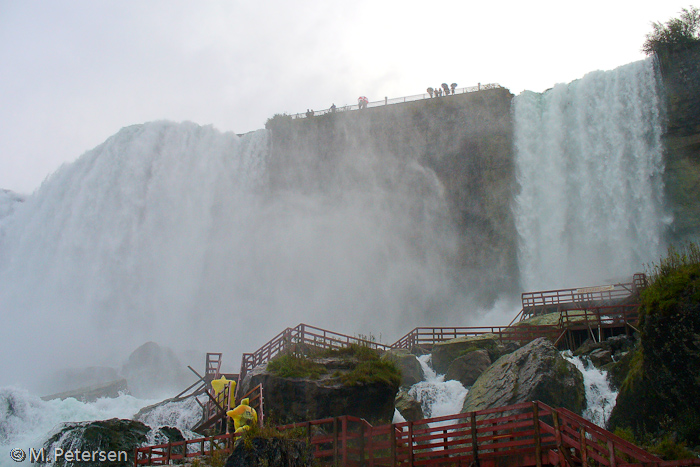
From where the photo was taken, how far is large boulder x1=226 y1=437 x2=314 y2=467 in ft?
27.7

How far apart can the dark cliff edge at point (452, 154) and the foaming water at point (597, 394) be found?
64.2ft

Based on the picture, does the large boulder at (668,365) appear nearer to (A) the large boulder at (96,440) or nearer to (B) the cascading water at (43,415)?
(A) the large boulder at (96,440)

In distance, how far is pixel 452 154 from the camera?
42.4 meters

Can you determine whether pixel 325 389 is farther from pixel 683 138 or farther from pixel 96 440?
pixel 683 138

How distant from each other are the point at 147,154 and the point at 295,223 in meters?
13.8

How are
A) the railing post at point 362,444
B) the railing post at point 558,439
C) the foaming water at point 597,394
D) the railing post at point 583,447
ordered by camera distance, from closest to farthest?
the railing post at point 583,447 → the railing post at point 558,439 → the railing post at point 362,444 → the foaming water at point 597,394

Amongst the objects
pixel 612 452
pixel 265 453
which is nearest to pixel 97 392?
pixel 265 453

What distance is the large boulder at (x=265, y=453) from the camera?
8445mm

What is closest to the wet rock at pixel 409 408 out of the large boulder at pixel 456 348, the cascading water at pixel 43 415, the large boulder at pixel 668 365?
the large boulder at pixel 456 348

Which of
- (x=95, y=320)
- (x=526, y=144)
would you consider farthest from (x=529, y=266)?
→ (x=95, y=320)

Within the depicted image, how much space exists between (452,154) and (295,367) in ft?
94.8

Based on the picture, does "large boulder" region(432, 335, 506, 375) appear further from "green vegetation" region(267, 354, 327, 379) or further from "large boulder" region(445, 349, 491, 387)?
"green vegetation" region(267, 354, 327, 379)

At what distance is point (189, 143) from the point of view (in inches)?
1852

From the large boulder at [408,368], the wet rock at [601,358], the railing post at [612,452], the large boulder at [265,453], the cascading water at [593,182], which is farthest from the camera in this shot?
the cascading water at [593,182]
